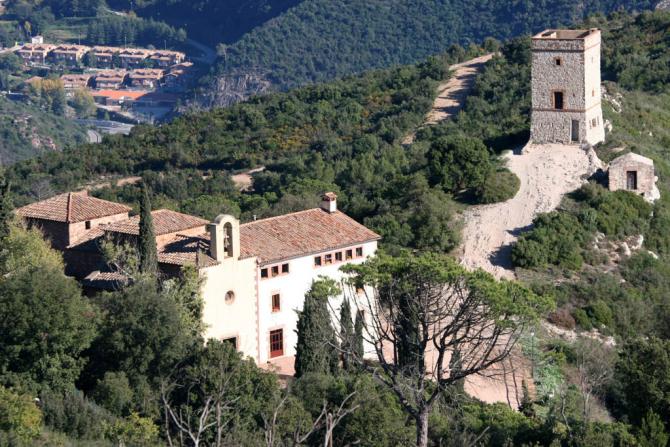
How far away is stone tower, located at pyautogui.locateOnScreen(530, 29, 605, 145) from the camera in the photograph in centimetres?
5469

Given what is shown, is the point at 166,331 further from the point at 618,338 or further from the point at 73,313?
the point at 618,338

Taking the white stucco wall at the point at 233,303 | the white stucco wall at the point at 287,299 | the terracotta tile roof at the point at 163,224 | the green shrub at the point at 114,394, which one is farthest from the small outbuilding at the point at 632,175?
the green shrub at the point at 114,394

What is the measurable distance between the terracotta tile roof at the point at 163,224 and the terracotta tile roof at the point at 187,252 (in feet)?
1.74

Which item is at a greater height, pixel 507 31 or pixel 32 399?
pixel 507 31

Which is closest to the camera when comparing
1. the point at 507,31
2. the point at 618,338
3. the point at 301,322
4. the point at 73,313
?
the point at 73,313

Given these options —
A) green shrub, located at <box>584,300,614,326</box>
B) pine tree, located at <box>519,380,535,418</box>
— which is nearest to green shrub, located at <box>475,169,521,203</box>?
green shrub, located at <box>584,300,614,326</box>

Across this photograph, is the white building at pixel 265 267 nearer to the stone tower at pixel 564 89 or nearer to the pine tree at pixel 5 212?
the pine tree at pixel 5 212

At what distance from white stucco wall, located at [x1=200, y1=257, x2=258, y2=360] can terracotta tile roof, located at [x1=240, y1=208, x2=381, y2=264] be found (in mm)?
515

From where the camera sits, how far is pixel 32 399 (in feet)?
117

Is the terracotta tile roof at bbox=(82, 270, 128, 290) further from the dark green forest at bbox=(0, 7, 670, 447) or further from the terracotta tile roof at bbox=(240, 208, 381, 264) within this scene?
the terracotta tile roof at bbox=(240, 208, 381, 264)

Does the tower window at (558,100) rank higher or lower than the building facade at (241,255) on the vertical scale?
higher

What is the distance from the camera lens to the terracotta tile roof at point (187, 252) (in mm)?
40375

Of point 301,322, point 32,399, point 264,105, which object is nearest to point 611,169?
point 301,322

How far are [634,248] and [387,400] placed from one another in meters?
17.8
